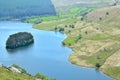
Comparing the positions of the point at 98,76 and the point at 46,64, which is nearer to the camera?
the point at 98,76

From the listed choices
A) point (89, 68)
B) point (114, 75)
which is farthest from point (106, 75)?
point (89, 68)

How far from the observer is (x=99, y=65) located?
195750 mm

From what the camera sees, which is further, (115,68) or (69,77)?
(115,68)

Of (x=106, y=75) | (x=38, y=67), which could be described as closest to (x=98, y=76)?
(x=106, y=75)

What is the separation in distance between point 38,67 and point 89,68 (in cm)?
2765

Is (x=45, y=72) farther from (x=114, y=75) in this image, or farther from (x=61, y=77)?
(x=114, y=75)

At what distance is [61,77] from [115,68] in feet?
108

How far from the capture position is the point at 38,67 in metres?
190

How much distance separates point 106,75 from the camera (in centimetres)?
17900

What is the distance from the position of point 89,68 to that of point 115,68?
14908 mm

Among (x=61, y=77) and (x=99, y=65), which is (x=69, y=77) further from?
(x=99, y=65)

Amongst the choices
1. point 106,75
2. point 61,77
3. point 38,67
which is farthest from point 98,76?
point 38,67

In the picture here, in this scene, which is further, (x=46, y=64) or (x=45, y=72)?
(x=46, y=64)

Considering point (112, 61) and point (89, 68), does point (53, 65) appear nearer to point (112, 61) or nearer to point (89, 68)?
point (89, 68)
